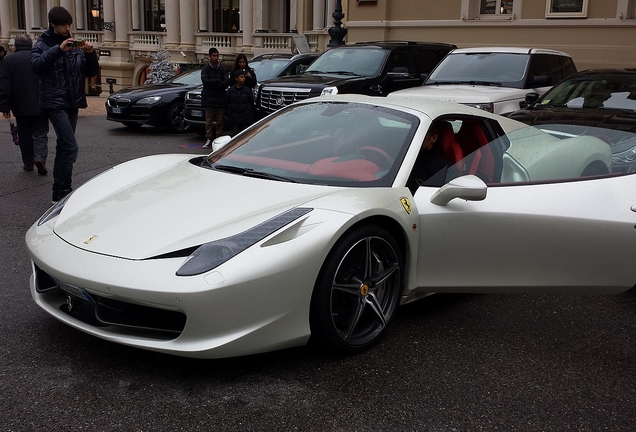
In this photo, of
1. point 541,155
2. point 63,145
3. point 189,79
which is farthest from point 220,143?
point 189,79

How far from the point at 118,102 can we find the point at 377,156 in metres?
10.9

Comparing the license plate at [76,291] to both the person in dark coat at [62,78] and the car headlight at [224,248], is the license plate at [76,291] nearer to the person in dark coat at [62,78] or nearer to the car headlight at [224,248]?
the car headlight at [224,248]

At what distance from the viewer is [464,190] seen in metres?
3.83

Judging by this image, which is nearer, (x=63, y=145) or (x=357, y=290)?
(x=357, y=290)

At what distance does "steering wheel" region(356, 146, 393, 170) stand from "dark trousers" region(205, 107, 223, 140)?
335 inches

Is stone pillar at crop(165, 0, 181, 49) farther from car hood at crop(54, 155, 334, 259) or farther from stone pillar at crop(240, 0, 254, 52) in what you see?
car hood at crop(54, 155, 334, 259)

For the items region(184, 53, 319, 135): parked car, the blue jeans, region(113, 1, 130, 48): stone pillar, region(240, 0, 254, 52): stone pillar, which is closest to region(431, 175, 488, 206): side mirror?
the blue jeans

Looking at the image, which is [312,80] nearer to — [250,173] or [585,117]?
[585,117]

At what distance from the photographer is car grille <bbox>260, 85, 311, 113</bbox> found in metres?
11.5

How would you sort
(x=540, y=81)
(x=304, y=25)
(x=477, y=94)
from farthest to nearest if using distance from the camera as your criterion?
(x=304, y=25) < (x=540, y=81) < (x=477, y=94)

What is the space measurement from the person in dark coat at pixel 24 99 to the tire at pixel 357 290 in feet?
20.3

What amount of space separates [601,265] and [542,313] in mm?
616

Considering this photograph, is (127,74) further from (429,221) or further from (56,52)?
(429,221)

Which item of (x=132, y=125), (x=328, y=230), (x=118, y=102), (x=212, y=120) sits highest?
(x=328, y=230)
